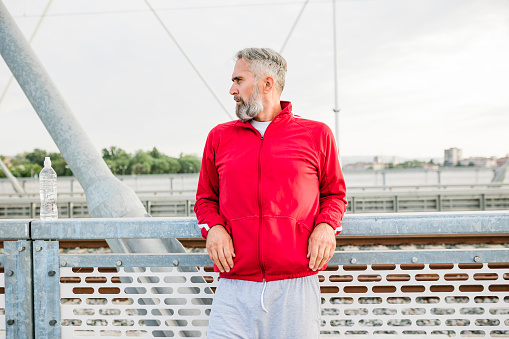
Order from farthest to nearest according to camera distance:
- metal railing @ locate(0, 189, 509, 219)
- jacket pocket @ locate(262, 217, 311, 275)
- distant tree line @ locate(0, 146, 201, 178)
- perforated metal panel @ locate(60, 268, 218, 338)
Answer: distant tree line @ locate(0, 146, 201, 178)
metal railing @ locate(0, 189, 509, 219)
perforated metal panel @ locate(60, 268, 218, 338)
jacket pocket @ locate(262, 217, 311, 275)

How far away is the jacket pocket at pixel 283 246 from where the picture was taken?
1835 mm

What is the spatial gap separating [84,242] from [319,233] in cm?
783

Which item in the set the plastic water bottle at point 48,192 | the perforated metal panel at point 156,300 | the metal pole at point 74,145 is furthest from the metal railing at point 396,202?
the perforated metal panel at point 156,300

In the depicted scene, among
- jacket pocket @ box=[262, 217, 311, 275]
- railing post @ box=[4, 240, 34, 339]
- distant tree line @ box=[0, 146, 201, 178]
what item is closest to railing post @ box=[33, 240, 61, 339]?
railing post @ box=[4, 240, 34, 339]

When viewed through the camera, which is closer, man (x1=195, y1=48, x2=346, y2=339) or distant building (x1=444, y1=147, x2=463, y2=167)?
man (x1=195, y1=48, x2=346, y2=339)

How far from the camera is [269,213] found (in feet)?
6.08

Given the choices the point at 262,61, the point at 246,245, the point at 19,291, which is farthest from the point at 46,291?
the point at 262,61

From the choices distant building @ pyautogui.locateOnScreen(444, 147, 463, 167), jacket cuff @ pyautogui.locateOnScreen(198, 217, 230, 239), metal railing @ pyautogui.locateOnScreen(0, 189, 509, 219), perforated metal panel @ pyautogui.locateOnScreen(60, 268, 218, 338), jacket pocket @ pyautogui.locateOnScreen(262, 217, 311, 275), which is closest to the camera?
jacket pocket @ pyautogui.locateOnScreen(262, 217, 311, 275)

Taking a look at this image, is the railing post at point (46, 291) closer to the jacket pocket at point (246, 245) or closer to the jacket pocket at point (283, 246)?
the jacket pocket at point (246, 245)

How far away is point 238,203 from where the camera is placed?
1922 millimetres

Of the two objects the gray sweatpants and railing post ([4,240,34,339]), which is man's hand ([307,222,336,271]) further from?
railing post ([4,240,34,339])

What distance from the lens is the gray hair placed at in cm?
200

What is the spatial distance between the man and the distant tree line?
630 inches

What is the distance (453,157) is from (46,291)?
65.3 ft
